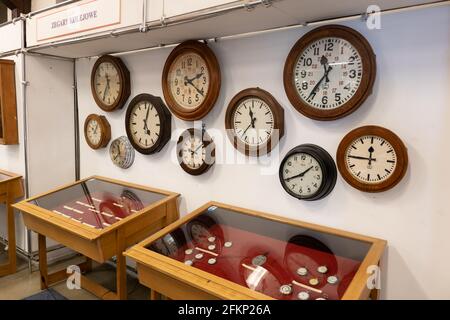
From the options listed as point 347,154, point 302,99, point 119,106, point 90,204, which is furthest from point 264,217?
point 119,106

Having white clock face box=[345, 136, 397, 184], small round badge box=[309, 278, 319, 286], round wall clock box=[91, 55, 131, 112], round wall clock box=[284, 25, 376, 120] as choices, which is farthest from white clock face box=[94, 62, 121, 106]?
small round badge box=[309, 278, 319, 286]

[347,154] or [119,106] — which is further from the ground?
[119,106]

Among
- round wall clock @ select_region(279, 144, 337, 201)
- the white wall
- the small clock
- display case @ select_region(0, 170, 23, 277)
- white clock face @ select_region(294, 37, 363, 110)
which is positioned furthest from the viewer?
display case @ select_region(0, 170, 23, 277)

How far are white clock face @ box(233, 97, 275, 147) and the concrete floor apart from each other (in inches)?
57.7

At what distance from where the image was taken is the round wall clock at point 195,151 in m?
1.97

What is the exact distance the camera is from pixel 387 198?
4.69 ft

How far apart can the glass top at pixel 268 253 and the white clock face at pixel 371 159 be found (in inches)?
12.5

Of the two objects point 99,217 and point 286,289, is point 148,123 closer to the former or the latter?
point 99,217

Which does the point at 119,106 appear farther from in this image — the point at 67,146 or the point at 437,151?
the point at 437,151

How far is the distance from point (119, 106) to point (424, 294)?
2227 millimetres

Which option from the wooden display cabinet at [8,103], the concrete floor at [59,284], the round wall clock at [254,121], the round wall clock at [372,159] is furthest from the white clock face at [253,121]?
the wooden display cabinet at [8,103]

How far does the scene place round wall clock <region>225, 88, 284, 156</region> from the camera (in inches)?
65.7

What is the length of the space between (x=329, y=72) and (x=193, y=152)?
982mm

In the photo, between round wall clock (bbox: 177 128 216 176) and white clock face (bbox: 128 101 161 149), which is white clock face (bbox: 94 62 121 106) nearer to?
white clock face (bbox: 128 101 161 149)
